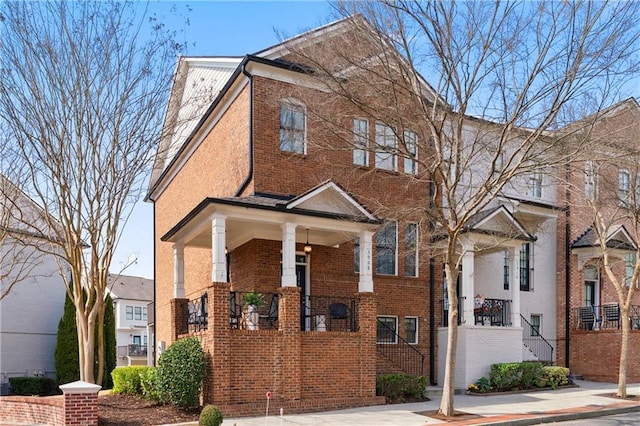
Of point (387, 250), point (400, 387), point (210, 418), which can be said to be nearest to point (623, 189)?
point (387, 250)

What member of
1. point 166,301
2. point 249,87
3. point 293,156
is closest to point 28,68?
point 249,87

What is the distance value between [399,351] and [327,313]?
114 inches

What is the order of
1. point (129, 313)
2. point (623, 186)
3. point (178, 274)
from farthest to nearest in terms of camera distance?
point (129, 313) → point (623, 186) → point (178, 274)

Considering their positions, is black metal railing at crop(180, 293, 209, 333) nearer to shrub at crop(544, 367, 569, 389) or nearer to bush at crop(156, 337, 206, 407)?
bush at crop(156, 337, 206, 407)

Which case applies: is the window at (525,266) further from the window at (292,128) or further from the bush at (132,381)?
the bush at (132,381)

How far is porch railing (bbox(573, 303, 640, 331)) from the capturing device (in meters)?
21.6

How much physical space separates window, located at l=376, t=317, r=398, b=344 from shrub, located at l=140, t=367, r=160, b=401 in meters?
6.31

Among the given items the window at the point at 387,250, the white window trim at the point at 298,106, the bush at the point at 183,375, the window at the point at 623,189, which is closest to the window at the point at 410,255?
the window at the point at 387,250

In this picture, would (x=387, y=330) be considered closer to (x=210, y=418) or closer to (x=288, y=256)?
(x=288, y=256)

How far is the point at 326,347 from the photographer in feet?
47.3

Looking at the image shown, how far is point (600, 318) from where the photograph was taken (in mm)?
21812

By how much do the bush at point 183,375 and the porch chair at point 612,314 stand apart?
600 inches

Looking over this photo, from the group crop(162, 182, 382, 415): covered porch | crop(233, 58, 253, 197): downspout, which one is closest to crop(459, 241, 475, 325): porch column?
crop(162, 182, 382, 415): covered porch

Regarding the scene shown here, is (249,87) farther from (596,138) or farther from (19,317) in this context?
(19,317)
